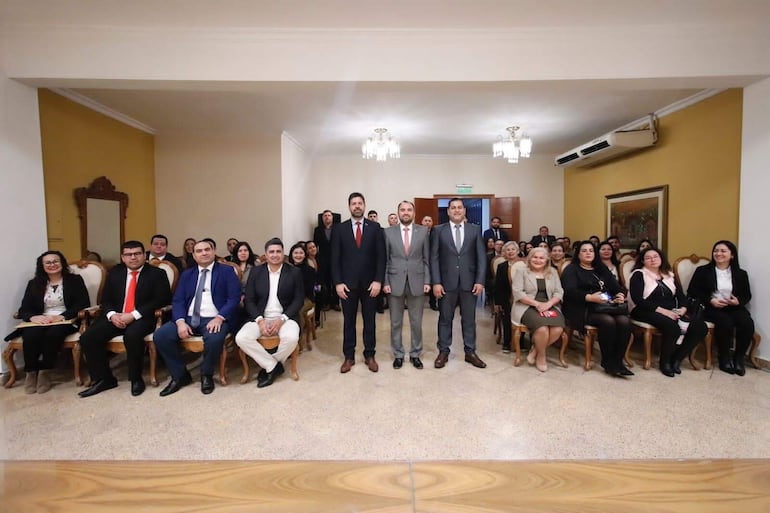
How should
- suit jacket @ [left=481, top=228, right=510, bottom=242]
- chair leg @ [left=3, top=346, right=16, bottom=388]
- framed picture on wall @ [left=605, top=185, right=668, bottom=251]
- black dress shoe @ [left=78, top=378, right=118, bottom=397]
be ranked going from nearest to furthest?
1. black dress shoe @ [left=78, top=378, right=118, bottom=397]
2. chair leg @ [left=3, top=346, right=16, bottom=388]
3. framed picture on wall @ [left=605, top=185, right=668, bottom=251]
4. suit jacket @ [left=481, top=228, right=510, bottom=242]

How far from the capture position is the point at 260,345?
302 cm

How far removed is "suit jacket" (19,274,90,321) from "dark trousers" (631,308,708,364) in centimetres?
502

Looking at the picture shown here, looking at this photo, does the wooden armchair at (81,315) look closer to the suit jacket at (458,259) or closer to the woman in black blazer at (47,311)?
the woman in black blazer at (47,311)

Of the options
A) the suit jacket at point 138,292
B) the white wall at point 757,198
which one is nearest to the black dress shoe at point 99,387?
the suit jacket at point 138,292

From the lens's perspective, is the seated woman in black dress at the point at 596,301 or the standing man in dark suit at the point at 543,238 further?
the standing man in dark suit at the point at 543,238

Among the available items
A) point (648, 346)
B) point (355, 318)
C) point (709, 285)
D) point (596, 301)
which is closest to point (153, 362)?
point (355, 318)

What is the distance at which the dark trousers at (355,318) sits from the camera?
3334 mm

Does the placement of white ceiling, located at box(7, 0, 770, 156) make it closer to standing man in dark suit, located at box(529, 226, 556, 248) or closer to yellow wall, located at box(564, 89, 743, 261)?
yellow wall, located at box(564, 89, 743, 261)

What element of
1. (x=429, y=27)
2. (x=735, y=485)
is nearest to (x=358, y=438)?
(x=735, y=485)

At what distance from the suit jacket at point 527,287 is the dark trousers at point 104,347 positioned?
10.8ft

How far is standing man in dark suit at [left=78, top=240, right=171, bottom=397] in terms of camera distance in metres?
2.90

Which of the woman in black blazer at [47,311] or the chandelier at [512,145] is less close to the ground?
the chandelier at [512,145]

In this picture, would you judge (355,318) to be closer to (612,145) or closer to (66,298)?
(66,298)

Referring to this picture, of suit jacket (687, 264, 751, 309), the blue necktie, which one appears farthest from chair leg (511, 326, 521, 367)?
the blue necktie
